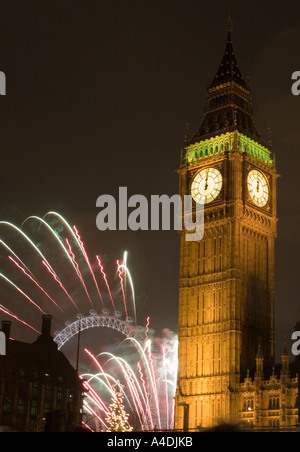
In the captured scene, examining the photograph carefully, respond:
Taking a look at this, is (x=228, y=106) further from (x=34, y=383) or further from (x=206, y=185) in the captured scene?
(x=34, y=383)

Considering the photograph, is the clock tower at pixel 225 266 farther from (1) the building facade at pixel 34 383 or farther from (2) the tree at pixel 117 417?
(1) the building facade at pixel 34 383

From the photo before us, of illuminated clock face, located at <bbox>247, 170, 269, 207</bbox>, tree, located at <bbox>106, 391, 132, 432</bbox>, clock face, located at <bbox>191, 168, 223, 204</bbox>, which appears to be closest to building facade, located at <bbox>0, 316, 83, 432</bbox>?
tree, located at <bbox>106, 391, 132, 432</bbox>

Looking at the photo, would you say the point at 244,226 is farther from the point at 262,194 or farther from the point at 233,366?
the point at 233,366

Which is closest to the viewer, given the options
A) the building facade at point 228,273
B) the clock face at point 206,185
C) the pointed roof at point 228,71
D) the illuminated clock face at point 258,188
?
the building facade at point 228,273

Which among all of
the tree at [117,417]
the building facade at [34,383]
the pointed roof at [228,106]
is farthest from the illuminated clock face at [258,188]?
Answer: the tree at [117,417]
